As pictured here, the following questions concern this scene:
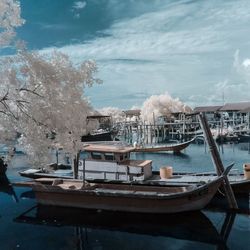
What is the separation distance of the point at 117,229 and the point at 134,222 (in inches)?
49.0

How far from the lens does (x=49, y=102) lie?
15.4 metres

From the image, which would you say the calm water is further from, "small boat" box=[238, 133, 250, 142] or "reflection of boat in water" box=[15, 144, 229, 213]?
"small boat" box=[238, 133, 250, 142]

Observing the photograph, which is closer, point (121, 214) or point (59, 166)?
point (121, 214)

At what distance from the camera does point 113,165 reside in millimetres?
23734

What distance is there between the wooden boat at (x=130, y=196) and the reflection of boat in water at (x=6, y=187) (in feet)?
14.3

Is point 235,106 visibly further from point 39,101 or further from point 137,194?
point 39,101

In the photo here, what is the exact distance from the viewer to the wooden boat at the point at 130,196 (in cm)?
1883

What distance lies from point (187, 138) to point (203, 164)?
1259 inches

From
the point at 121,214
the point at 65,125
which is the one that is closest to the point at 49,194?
the point at 121,214

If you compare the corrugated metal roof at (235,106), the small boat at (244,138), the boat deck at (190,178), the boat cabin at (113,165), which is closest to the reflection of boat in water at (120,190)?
the boat cabin at (113,165)

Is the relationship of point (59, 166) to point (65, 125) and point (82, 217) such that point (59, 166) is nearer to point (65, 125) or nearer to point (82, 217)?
point (82, 217)

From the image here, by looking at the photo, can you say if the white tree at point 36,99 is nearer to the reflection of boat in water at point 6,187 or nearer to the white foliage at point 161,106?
Answer: the reflection of boat in water at point 6,187

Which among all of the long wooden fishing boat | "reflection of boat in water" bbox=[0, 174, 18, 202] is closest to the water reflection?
the long wooden fishing boat

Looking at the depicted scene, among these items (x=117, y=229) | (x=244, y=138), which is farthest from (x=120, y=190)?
(x=244, y=138)
